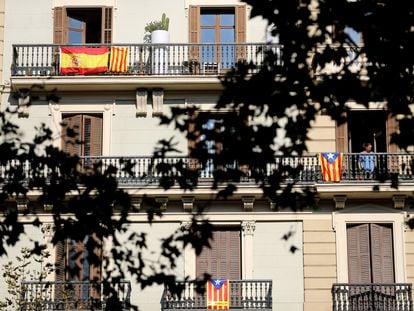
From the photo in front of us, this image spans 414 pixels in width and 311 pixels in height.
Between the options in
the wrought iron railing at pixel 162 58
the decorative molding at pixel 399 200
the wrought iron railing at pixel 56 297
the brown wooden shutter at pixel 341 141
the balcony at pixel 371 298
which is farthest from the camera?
the brown wooden shutter at pixel 341 141

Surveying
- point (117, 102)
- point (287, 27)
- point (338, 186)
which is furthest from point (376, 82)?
point (117, 102)

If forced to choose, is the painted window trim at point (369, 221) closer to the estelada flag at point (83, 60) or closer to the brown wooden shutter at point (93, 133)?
the brown wooden shutter at point (93, 133)

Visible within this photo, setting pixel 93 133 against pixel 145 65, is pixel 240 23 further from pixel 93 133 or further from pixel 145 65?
pixel 93 133

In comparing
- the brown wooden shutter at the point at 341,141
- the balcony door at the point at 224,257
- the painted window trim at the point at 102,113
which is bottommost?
the balcony door at the point at 224,257

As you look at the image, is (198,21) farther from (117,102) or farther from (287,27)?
(287,27)

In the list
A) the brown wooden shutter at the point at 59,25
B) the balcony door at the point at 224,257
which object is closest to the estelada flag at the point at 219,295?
the balcony door at the point at 224,257

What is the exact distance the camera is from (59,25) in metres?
30.2

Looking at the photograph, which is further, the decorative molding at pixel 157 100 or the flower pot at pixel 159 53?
the flower pot at pixel 159 53

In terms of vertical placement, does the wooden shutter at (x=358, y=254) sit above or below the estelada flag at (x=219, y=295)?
above

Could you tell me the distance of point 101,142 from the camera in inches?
1169

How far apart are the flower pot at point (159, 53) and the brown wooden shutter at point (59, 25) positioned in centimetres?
243

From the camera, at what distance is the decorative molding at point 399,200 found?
93.4 feet

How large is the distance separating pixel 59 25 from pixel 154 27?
257 centimetres

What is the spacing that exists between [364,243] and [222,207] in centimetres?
378
